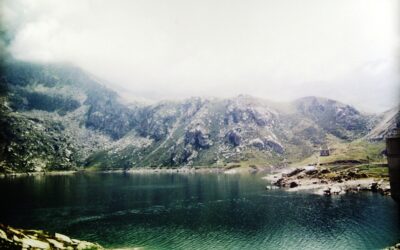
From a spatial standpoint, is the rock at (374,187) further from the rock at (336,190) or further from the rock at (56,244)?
the rock at (56,244)

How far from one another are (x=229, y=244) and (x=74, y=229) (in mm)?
51380

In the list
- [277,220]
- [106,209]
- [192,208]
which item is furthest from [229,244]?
[106,209]

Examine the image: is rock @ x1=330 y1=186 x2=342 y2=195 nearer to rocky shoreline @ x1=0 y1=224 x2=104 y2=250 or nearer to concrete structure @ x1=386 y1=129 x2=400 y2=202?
concrete structure @ x1=386 y1=129 x2=400 y2=202

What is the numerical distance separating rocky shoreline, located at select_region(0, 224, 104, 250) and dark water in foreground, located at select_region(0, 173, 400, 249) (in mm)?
23410

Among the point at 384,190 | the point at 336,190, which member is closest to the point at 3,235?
the point at 384,190

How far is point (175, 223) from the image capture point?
391 feet

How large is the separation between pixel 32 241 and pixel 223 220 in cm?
7801

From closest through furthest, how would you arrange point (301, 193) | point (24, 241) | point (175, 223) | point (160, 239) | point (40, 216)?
point (24, 241) → point (160, 239) → point (175, 223) → point (40, 216) → point (301, 193)

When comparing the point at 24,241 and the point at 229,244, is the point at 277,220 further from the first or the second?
the point at 24,241

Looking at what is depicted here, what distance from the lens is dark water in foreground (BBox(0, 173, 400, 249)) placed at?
91438mm

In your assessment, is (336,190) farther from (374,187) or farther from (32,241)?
(32,241)

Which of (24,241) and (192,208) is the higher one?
(24,241)

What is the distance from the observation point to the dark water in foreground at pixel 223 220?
9144 centimetres

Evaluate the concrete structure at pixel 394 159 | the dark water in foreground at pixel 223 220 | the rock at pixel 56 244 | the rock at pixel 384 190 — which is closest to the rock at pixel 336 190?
the dark water in foreground at pixel 223 220
